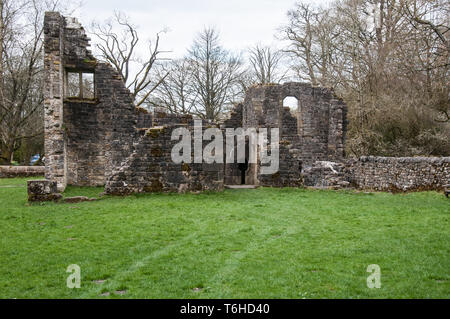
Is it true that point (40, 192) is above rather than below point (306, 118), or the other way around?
below

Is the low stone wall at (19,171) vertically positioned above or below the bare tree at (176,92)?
below

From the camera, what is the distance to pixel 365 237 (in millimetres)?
7742

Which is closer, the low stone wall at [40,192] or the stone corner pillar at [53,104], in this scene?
the low stone wall at [40,192]

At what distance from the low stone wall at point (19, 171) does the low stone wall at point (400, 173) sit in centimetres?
1839

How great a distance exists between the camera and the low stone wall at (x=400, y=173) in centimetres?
1392

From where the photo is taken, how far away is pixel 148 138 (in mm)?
14172

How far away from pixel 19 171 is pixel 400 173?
21.1m

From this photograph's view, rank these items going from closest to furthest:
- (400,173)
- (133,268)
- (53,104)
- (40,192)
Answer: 1. (133,268)
2. (40,192)
3. (400,173)
4. (53,104)

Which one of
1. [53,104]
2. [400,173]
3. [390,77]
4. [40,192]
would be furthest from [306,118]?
[40,192]

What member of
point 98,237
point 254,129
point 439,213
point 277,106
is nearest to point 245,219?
point 98,237

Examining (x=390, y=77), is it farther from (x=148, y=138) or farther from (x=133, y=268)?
(x=133, y=268)

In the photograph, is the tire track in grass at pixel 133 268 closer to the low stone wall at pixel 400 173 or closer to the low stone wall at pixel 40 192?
the low stone wall at pixel 40 192

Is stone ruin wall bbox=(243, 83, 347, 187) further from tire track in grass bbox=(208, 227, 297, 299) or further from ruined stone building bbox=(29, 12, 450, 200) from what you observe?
tire track in grass bbox=(208, 227, 297, 299)

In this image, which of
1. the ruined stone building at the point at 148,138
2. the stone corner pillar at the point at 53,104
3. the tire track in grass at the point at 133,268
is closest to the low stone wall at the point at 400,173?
the ruined stone building at the point at 148,138
